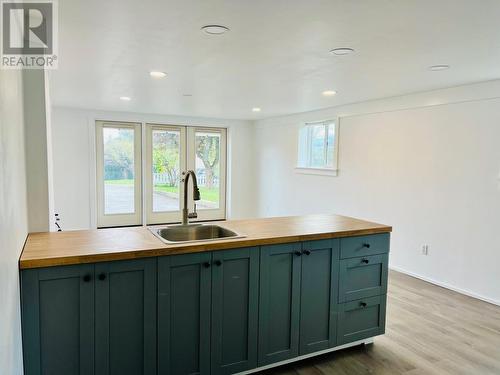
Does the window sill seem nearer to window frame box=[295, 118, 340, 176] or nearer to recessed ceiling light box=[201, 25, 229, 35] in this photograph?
window frame box=[295, 118, 340, 176]

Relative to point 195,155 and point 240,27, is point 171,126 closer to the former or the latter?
point 195,155

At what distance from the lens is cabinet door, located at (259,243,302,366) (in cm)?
223

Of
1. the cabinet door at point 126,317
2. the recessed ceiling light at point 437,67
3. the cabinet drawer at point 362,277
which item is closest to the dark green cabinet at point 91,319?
the cabinet door at point 126,317

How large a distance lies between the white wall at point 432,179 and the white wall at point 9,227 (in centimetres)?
405

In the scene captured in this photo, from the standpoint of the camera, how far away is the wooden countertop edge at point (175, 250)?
1.68 m

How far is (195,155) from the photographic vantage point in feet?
24.7

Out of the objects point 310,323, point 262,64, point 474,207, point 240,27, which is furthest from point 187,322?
point 474,207

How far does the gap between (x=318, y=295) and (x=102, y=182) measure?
5.39 meters

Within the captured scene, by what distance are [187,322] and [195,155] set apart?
5.74 meters

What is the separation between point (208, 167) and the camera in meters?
7.74

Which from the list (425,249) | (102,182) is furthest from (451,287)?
(102,182)

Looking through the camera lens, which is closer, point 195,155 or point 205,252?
point 205,252

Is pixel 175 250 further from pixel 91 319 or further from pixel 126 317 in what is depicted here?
pixel 91 319

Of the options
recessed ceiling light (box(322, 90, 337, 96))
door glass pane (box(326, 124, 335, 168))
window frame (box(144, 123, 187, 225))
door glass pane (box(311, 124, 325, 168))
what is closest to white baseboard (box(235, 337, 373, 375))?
recessed ceiling light (box(322, 90, 337, 96))
